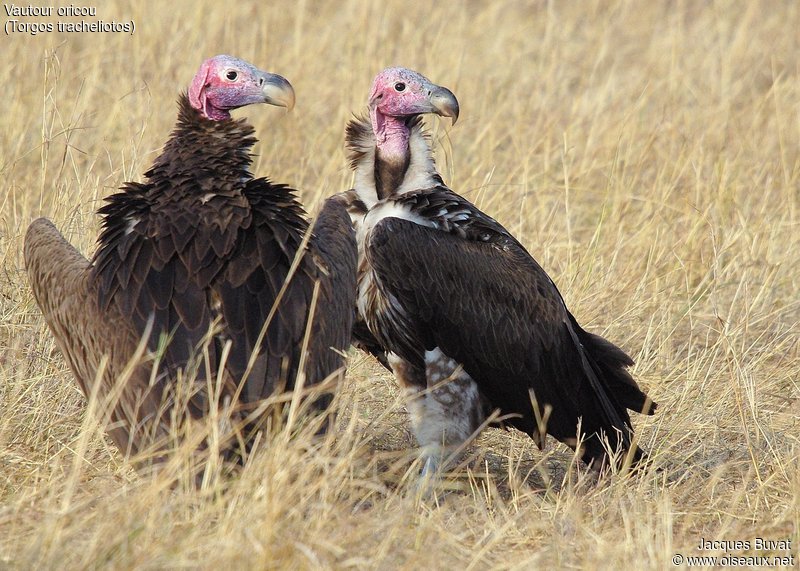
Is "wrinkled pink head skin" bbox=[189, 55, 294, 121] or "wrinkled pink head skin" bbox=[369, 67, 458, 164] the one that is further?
"wrinkled pink head skin" bbox=[369, 67, 458, 164]

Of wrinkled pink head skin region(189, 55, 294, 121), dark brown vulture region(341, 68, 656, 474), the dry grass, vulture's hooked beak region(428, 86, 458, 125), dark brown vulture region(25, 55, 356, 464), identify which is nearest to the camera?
the dry grass

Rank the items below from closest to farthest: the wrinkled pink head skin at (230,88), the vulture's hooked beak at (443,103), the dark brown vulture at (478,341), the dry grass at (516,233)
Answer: the dry grass at (516,233) < the wrinkled pink head skin at (230,88) < the dark brown vulture at (478,341) < the vulture's hooked beak at (443,103)

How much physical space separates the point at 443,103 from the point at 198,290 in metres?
1.85

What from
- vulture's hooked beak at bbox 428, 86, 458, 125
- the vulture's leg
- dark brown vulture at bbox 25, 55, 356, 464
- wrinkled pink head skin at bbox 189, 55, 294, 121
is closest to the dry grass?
the vulture's leg

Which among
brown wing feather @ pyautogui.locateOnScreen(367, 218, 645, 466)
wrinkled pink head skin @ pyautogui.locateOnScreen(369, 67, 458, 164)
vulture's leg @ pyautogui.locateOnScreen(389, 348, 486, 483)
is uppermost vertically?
wrinkled pink head skin @ pyautogui.locateOnScreen(369, 67, 458, 164)

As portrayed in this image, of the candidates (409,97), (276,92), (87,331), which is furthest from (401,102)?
(87,331)

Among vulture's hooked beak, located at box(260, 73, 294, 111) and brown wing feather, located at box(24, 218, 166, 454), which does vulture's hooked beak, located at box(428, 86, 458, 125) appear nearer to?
vulture's hooked beak, located at box(260, 73, 294, 111)

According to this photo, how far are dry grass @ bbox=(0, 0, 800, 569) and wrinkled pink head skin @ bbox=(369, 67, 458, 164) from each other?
109 cm

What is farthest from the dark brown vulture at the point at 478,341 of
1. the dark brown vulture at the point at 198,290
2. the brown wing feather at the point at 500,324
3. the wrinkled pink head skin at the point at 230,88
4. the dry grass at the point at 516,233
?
the wrinkled pink head skin at the point at 230,88

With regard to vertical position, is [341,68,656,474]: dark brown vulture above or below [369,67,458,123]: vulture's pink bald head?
below

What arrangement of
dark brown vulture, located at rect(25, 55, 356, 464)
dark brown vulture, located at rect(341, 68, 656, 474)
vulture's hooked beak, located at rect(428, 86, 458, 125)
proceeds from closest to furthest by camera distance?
dark brown vulture, located at rect(25, 55, 356, 464)
dark brown vulture, located at rect(341, 68, 656, 474)
vulture's hooked beak, located at rect(428, 86, 458, 125)

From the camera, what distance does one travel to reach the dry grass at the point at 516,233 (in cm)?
350

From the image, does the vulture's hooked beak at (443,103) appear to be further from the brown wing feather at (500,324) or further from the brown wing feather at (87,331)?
the brown wing feather at (87,331)

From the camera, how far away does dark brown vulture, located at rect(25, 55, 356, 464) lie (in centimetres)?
384
